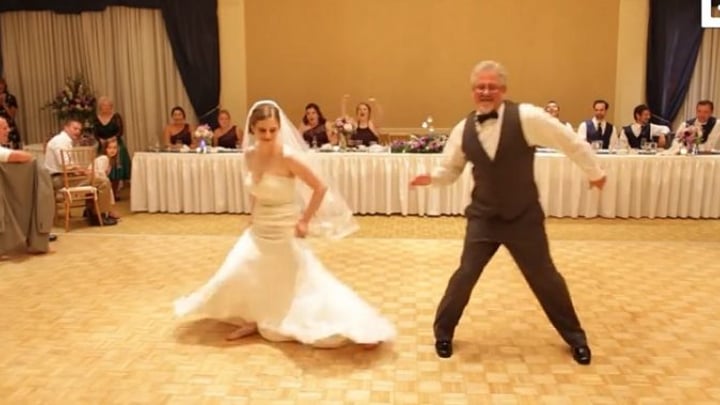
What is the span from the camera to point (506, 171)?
10.7 ft

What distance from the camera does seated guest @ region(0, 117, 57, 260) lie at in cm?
565

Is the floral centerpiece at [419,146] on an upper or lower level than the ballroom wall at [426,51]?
lower

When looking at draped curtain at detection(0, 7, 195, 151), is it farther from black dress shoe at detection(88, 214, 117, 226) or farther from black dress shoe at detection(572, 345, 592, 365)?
black dress shoe at detection(572, 345, 592, 365)

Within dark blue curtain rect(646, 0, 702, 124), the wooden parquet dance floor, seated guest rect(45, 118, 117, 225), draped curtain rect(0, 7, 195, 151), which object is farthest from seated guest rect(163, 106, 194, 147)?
dark blue curtain rect(646, 0, 702, 124)

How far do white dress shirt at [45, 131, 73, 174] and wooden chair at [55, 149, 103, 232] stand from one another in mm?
82

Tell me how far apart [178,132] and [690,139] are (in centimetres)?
597

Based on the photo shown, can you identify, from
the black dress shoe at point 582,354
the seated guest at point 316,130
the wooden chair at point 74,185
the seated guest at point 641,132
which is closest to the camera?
the black dress shoe at point 582,354

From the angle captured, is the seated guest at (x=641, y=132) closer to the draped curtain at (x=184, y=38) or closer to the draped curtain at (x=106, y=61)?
the draped curtain at (x=184, y=38)

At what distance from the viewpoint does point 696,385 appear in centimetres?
321

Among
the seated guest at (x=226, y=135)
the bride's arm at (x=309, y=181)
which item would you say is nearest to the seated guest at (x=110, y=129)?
the seated guest at (x=226, y=135)

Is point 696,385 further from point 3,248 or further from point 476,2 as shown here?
point 476,2

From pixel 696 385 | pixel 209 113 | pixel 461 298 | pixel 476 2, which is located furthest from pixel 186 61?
pixel 696 385

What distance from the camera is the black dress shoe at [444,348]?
11.7 ft

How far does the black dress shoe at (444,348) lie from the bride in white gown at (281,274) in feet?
0.90
